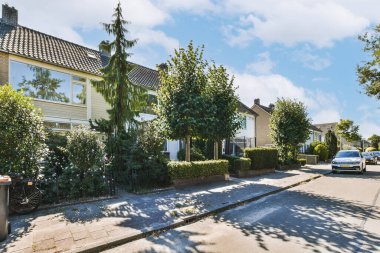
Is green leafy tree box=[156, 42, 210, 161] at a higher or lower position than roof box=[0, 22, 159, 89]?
lower

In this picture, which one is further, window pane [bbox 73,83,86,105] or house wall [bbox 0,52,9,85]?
window pane [bbox 73,83,86,105]

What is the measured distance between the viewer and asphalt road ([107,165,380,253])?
4926 mm

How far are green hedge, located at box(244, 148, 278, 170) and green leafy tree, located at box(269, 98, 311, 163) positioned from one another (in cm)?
303

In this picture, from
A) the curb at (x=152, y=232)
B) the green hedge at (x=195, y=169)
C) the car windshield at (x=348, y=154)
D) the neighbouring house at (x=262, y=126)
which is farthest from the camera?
the neighbouring house at (x=262, y=126)

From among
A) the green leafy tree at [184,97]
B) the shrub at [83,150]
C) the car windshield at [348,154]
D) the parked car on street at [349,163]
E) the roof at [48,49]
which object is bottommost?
the parked car on street at [349,163]

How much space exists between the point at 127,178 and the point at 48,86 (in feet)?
26.1

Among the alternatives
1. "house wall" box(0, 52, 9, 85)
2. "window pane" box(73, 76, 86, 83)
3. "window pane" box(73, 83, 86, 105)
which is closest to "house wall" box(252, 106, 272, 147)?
"window pane" box(73, 83, 86, 105)

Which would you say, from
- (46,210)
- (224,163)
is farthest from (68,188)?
(224,163)

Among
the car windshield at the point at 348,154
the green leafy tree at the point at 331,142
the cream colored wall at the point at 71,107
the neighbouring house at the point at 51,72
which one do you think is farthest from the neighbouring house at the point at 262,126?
the cream colored wall at the point at 71,107

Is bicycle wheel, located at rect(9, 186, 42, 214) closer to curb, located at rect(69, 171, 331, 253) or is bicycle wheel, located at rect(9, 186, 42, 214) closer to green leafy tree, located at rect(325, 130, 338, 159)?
curb, located at rect(69, 171, 331, 253)

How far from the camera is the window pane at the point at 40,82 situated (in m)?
13.1

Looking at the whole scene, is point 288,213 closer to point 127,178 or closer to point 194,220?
point 194,220

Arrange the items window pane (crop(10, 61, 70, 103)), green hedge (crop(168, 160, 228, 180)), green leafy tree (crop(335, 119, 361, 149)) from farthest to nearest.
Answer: green leafy tree (crop(335, 119, 361, 149)) < window pane (crop(10, 61, 70, 103)) < green hedge (crop(168, 160, 228, 180))

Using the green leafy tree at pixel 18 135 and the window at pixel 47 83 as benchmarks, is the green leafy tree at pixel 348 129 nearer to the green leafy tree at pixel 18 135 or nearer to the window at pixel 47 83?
the window at pixel 47 83
